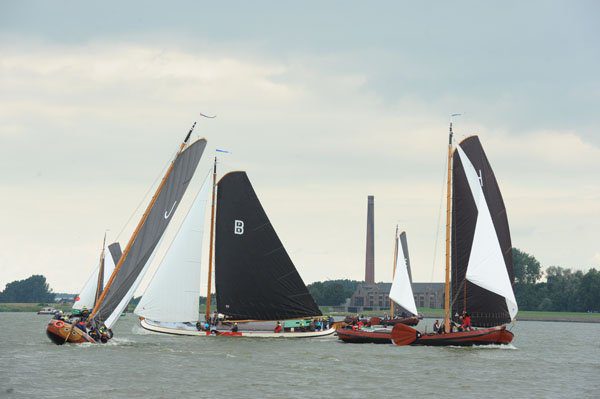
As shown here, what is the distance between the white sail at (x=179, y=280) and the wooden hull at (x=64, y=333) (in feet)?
23.9

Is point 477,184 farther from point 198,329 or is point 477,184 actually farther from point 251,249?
point 198,329

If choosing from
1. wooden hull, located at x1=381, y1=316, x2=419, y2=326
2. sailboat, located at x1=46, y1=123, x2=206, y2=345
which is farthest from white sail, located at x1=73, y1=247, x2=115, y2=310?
sailboat, located at x1=46, y1=123, x2=206, y2=345

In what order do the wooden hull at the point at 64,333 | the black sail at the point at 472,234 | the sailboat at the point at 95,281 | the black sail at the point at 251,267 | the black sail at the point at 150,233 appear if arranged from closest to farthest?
1. the wooden hull at the point at 64,333
2. the black sail at the point at 150,233
3. the black sail at the point at 472,234
4. the black sail at the point at 251,267
5. the sailboat at the point at 95,281

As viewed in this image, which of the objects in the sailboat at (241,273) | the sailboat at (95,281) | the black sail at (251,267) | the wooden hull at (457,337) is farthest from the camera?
the sailboat at (95,281)

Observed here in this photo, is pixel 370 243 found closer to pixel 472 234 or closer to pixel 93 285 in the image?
pixel 93 285

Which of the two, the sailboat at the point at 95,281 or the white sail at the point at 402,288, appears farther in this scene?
the sailboat at the point at 95,281

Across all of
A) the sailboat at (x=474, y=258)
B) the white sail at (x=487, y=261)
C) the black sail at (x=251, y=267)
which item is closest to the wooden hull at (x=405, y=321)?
the black sail at (x=251, y=267)

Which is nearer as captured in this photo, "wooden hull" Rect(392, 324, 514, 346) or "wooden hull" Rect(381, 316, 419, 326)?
"wooden hull" Rect(392, 324, 514, 346)

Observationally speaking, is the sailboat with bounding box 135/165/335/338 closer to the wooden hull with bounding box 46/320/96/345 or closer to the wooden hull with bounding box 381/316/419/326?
the wooden hull with bounding box 46/320/96/345

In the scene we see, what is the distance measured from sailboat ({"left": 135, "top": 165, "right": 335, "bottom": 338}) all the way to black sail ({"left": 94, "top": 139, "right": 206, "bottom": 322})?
7947mm

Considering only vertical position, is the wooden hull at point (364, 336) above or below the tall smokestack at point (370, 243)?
below

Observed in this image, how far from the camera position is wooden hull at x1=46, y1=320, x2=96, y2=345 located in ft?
173

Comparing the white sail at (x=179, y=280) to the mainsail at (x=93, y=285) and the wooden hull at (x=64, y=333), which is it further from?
the mainsail at (x=93, y=285)

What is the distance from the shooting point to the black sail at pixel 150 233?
52969 millimetres
